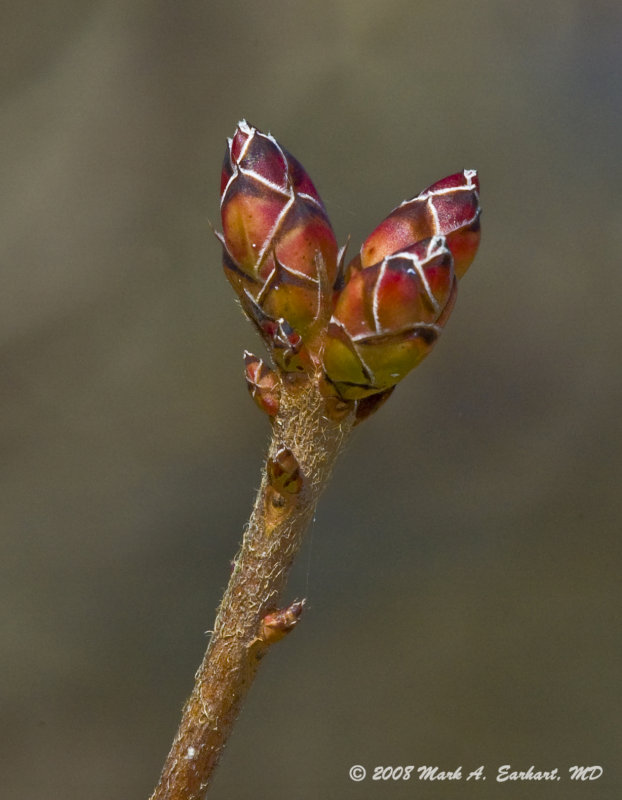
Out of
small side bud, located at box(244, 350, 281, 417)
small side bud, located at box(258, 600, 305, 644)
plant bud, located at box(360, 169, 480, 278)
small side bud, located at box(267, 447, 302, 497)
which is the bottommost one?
small side bud, located at box(258, 600, 305, 644)

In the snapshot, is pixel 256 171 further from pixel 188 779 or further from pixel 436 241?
pixel 188 779

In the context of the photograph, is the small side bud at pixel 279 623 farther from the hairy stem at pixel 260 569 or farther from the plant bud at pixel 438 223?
the plant bud at pixel 438 223

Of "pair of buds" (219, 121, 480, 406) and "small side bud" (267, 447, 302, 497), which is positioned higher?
"pair of buds" (219, 121, 480, 406)

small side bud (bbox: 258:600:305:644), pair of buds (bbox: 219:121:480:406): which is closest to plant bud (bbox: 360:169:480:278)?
pair of buds (bbox: 219:121:480:406)

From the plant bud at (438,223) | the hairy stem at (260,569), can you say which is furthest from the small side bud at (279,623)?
the plant bud at (438,223)

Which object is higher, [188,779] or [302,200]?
[302,200]

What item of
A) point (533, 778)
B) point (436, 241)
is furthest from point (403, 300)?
point (533, 778)

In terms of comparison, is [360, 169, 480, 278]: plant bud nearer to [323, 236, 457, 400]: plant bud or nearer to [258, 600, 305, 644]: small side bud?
[323, 236, 457, 400]: plant bud
